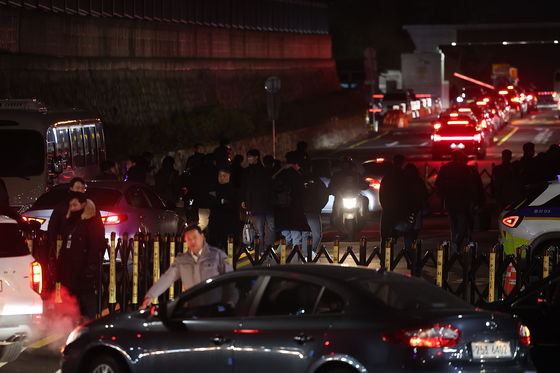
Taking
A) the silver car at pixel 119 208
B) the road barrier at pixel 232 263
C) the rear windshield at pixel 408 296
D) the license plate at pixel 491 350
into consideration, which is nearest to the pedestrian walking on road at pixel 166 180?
the silver car at pixel 119 208

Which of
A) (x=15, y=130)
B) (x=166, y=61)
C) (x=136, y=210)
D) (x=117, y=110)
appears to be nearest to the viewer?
(x=136, y=210)

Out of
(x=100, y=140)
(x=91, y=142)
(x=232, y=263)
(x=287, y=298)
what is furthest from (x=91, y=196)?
(x=287, y=298)

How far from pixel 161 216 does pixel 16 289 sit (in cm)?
747

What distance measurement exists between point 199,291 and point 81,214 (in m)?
4.28

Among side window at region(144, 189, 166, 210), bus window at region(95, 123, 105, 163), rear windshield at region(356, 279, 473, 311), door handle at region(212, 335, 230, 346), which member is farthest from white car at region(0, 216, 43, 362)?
bus window at region(95, 123, 105, 163)

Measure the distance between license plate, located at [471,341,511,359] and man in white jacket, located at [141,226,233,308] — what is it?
9.29ft

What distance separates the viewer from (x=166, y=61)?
50.9m

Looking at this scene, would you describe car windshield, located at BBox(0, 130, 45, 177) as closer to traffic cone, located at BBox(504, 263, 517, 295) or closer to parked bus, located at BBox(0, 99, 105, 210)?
parked bus, located at BBox(0, 99, 105, 210)

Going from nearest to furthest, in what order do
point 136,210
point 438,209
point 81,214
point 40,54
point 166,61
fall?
point 81,214
point 136,210
point 438,209
point 40,54
point 166,61

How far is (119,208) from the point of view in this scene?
1927 centimetres

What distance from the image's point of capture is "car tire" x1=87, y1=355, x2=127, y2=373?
1090 centimetres

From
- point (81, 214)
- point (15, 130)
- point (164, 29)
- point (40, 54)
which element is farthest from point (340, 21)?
point (81, 214)

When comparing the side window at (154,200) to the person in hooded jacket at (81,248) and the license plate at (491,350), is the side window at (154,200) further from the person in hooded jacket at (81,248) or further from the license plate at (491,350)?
the license plate at (491,350)

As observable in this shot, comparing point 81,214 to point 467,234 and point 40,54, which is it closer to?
point 467,234
